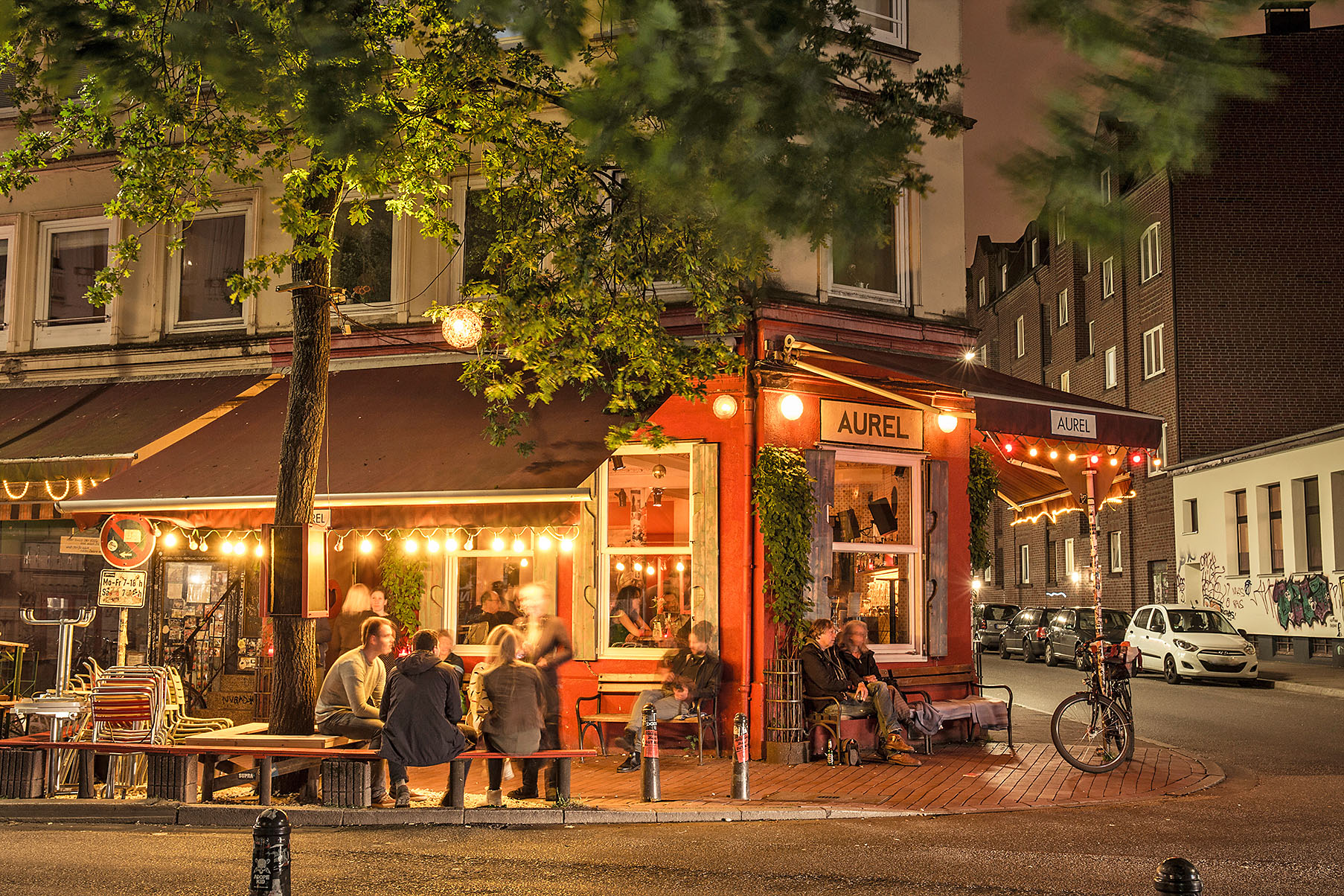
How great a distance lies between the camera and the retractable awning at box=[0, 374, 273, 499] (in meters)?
14.1

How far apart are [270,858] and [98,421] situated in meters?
12.2

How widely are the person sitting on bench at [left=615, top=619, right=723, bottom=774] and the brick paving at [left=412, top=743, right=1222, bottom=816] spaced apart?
1.41ft

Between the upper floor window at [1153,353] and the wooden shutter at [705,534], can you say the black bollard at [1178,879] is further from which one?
the upper floor window at [1153,353]

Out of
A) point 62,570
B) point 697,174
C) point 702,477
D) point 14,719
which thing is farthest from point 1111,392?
point 697,174

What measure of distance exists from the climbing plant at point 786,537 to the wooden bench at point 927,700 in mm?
880

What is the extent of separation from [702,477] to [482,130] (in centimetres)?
440

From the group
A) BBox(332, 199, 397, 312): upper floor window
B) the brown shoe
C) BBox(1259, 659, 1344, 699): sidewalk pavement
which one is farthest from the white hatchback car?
BBox(332, 199, 397, 312): upper floor window

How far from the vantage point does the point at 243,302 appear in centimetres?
1608

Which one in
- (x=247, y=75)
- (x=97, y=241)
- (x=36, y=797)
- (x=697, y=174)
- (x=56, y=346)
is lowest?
(x=36, y=797)

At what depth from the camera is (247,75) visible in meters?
4.36

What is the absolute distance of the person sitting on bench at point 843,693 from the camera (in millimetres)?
12500

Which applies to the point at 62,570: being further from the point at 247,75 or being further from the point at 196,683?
the point at 247,75

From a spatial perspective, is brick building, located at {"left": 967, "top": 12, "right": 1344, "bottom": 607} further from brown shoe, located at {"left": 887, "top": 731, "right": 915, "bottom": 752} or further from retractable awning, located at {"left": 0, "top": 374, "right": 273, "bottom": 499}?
retractable awning, located at {"left": 0, "top": 374, "right": 273, "bottom": 499}

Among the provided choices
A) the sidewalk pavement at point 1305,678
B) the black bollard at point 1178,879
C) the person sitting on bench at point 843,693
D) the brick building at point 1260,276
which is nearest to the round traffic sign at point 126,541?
the person sitting on bench at point 843,693
